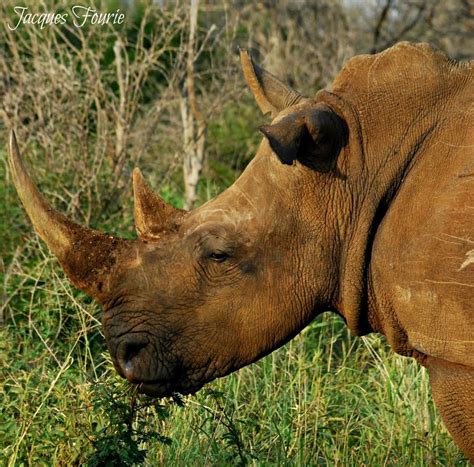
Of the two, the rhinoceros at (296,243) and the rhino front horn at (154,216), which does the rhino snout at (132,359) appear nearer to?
the rhinoceros at (296,243)

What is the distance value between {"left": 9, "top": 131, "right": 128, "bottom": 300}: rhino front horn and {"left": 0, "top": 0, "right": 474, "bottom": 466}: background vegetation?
57cm

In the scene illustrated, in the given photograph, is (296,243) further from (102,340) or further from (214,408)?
(102,340)

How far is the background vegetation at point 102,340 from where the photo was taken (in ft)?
16.7

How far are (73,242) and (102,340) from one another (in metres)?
2.85

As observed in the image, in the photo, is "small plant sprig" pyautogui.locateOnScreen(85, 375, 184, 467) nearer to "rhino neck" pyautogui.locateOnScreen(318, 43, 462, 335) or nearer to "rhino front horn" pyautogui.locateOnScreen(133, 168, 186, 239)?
"rhino front horn" pyautogui.locateOnScreen(133, 168, 186, 239)

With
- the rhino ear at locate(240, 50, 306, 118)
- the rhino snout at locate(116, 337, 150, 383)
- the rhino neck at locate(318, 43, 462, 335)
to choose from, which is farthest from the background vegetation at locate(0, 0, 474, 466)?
the rhino ear at locate(240, 50, 306, 118)

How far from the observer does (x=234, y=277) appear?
4.16m

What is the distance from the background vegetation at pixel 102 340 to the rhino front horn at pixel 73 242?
22.3 inches

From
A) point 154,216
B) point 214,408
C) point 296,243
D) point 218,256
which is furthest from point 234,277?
point 214,408

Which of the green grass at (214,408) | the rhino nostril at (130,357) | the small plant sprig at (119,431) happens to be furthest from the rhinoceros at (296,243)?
the green grass at (214,408)

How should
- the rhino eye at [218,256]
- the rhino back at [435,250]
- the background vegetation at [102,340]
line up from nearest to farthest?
1. the rhino back at [435,250]
2. the rhino eye at [218,256]
3. the background vegetation at [102,340]

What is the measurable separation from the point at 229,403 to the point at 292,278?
6.60ft

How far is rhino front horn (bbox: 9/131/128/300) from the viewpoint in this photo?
4.20 m

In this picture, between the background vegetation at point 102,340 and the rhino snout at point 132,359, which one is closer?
the rhino snout at point 132,359
